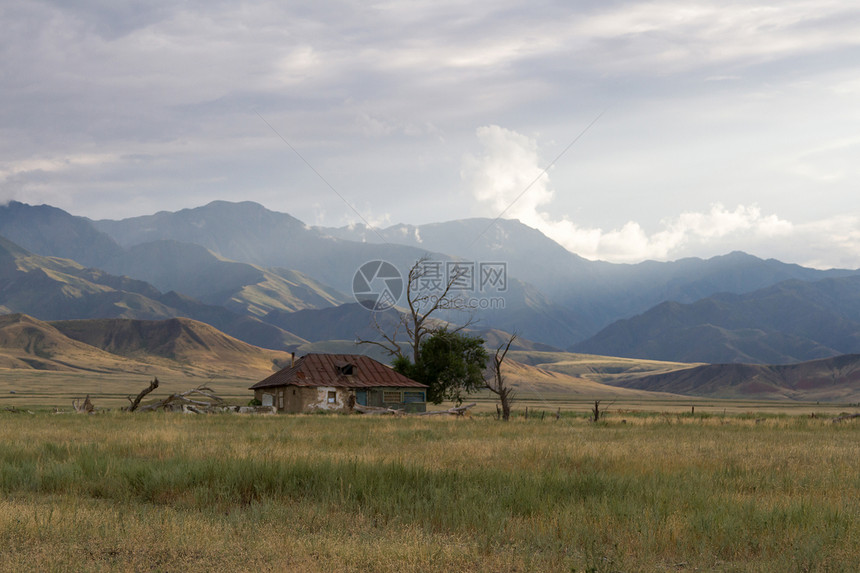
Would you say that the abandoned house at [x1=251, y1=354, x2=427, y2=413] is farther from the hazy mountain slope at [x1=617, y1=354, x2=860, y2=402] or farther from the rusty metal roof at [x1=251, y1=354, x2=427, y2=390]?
the hazy mountain slope at [x1=617, y1=354, x2=860, y2=402]

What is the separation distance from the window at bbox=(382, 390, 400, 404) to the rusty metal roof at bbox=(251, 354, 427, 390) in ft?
2.51

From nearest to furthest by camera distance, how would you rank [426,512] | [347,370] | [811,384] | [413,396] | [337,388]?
[426,512], [337,388], [347,370], [413,396], [811,384]

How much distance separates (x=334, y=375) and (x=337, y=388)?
1.90m

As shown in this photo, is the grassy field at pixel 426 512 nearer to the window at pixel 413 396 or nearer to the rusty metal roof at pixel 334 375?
the rusty metal roof at pixel 334 375

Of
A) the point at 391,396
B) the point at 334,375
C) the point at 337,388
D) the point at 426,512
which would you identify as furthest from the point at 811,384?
the point at 426,512

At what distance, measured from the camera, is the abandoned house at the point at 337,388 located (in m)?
52.2

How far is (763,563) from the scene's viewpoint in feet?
26.3

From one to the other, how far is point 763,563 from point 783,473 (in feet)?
27.9

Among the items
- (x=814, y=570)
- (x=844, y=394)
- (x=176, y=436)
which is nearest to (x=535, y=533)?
(x=814, y=570)

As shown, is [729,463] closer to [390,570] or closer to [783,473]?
[783,473]

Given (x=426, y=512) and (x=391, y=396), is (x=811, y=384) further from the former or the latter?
(x=426, y=512)

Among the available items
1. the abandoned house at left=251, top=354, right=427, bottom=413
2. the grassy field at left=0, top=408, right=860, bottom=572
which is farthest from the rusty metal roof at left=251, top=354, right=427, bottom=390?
the grassy field at left=0, top=408, right=860, bottom=572

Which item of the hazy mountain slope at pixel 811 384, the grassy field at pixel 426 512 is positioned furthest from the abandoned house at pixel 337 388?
the hazy mountain slope at pixel 811 384

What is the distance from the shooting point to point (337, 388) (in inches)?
2103
